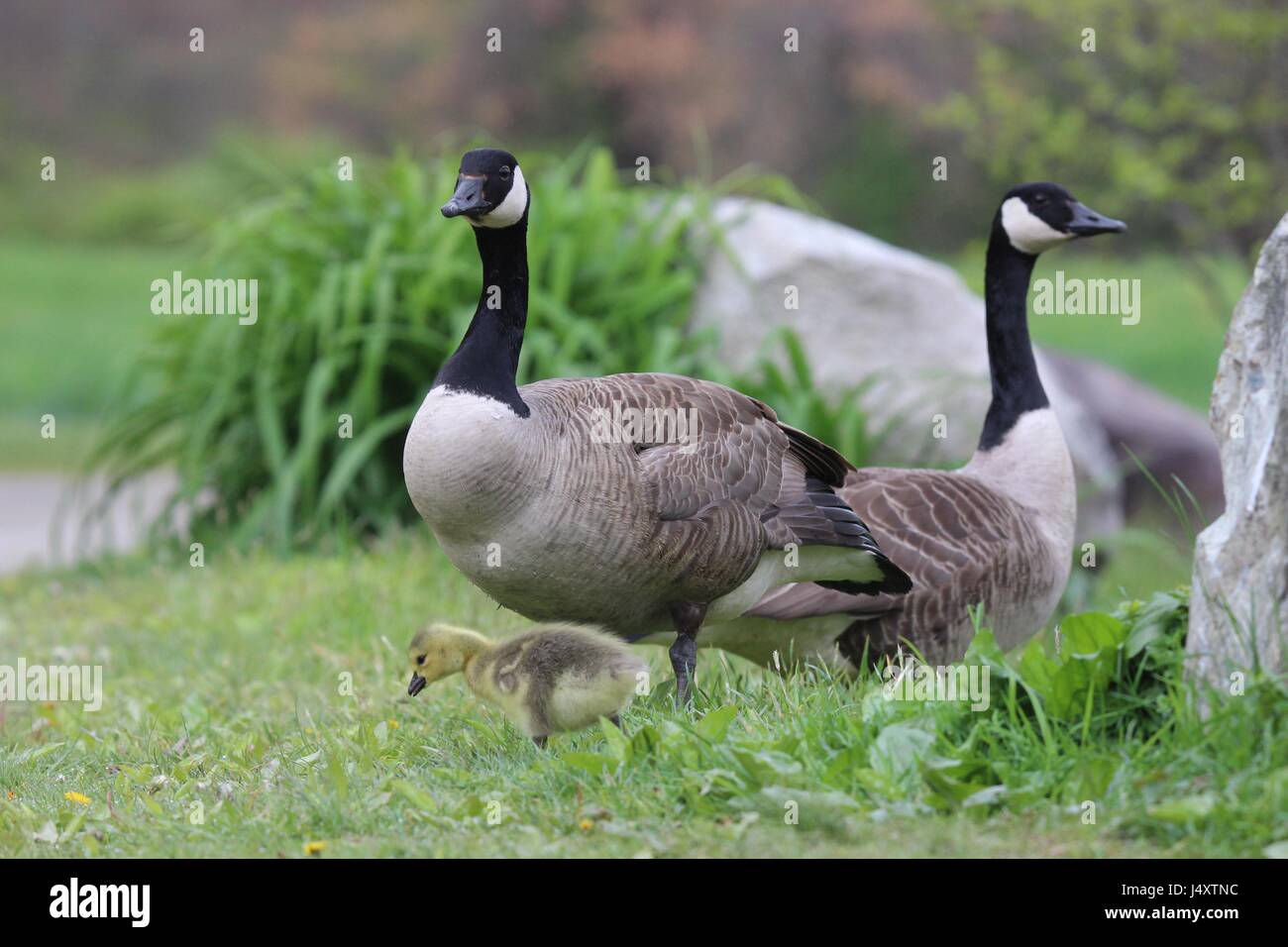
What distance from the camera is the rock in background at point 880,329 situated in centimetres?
862

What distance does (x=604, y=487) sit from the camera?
14.6 feet

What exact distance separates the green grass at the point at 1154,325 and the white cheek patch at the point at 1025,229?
417 inches

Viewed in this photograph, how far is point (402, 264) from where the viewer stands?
344 inches

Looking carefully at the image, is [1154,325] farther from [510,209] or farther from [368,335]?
[510,209]

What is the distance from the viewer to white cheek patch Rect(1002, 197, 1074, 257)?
618 centimetres

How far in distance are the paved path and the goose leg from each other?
18.3ft

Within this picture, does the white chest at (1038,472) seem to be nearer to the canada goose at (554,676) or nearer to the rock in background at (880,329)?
the canada goose at (554,676)

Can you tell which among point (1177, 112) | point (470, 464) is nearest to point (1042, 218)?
point (470, 464)

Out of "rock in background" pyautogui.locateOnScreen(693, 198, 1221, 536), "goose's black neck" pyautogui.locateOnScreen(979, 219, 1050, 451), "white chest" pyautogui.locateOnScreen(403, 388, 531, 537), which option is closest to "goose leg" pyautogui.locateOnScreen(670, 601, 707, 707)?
"white chest" pyautogui.locateOnScreen(403, 388, 531, 537)

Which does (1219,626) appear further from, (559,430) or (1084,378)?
(1084,378)

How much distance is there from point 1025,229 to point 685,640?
2.59 m

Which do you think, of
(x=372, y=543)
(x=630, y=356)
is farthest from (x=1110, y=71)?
(x=372, y=543)
